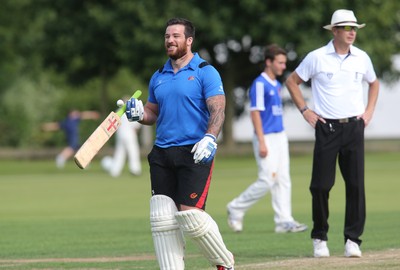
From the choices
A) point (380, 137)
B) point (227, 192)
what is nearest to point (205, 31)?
point (380, 137)

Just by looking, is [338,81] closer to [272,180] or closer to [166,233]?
[166,233]

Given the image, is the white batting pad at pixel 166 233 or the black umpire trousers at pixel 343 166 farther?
the black umpire trousers at pixel 343 166

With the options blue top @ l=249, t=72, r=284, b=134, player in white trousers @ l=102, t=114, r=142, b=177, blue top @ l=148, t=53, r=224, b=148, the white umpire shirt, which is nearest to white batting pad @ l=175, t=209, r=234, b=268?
blue top @ l=148, t=53, r=224, b=148

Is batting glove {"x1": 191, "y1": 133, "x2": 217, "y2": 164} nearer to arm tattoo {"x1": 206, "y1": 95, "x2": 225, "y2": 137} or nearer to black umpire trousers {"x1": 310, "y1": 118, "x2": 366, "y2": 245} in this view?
arm tattoo {"x1": 206, "y1": 95, "x2": 225, "y2": 137}

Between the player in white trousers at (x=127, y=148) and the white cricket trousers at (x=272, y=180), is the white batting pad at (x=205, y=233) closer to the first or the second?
the white cricket trousers at (x=272, y=180)

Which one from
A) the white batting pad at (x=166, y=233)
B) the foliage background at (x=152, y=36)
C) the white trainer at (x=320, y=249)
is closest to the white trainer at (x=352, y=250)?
the white trainer at (x=320, y=249)

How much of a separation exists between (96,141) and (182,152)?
0.67m

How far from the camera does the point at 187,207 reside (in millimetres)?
9125

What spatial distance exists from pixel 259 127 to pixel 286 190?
2.90 ft

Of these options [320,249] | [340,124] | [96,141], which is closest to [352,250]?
[320,249]

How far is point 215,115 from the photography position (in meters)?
9.09

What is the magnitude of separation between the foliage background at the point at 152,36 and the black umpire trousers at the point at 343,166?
102 feet

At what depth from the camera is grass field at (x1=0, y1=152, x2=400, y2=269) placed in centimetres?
1134

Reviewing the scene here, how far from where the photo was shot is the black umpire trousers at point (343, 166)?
11242 mm
